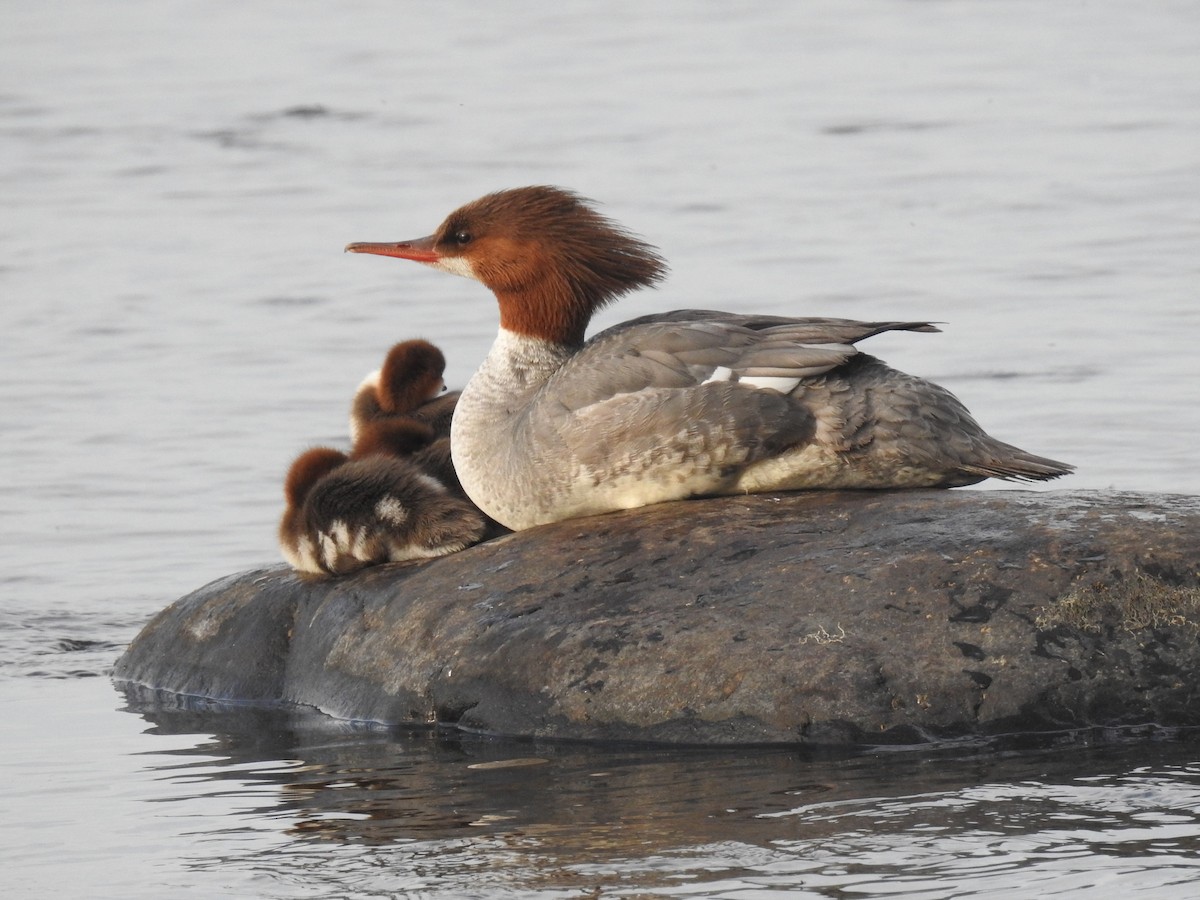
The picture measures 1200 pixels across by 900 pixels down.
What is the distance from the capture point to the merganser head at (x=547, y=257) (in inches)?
277

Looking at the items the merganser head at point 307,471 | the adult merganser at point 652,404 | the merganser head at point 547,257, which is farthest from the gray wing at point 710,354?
the merganser head at point 307,471

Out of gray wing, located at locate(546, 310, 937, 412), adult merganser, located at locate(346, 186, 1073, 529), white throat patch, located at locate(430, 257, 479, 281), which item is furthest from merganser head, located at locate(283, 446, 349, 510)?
gray wing, located at locate(546, 310, 937, 412)

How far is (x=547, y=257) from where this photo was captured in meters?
7.01

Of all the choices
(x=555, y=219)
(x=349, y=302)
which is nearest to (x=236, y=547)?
(x=555, y=219)

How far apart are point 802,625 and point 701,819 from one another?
880 mm

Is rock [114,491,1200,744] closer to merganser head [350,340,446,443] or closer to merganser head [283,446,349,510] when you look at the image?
merganser head [283,446,349,510]

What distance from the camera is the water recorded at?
16.9 feet

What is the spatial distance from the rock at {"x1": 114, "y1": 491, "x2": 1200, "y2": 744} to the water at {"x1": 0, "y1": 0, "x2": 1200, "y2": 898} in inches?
7.3

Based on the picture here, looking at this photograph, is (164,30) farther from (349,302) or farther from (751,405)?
(751,405)

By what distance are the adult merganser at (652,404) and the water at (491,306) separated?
957 millimetres

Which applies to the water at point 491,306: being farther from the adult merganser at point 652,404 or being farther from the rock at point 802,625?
the adult merganser at point 652,404

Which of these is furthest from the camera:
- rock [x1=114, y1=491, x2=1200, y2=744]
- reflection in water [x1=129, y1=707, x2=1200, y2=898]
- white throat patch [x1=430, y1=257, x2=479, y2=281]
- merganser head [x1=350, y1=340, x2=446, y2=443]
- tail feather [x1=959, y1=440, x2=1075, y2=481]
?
merganser head [x1=350, y1=340, x2=446, y2=443]

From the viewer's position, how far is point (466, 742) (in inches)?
245

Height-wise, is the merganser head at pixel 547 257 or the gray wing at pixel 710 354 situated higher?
the merganser head at pixel 547 257
